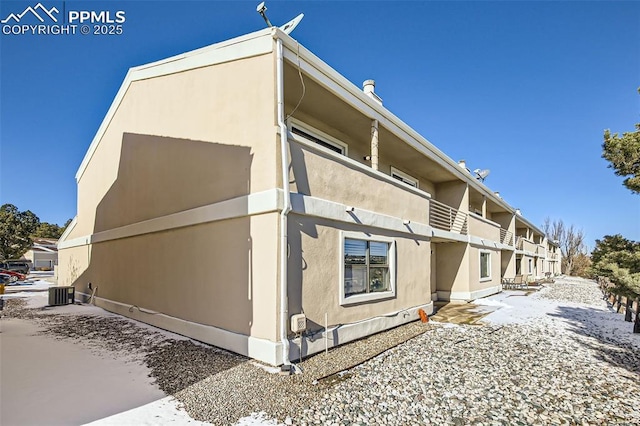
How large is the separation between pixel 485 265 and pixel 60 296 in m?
22.6

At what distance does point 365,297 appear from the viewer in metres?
8.47

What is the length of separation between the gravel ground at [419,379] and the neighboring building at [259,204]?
2.38 ft

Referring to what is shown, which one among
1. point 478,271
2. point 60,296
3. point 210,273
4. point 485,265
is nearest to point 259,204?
point 210,273

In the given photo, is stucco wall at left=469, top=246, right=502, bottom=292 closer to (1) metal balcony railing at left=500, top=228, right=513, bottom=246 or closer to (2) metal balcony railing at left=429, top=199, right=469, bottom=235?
(2) metal balcony railing at left=429, top=199, right=469, bottom=235

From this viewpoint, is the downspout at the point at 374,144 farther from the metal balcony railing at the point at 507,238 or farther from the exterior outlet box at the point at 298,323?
the metal balcony railing at the point at 507,238

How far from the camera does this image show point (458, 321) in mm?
11000

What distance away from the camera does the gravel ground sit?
454 cm

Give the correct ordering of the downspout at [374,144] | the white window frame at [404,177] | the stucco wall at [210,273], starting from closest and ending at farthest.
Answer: the stucco wall at [210,273]
the downspout at [374,144]
the white window frame at [404,177]

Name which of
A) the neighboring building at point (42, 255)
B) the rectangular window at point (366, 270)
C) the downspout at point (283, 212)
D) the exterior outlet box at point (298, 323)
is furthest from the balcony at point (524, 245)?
the neighboring building at point (42, 255)

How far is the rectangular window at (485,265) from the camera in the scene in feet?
60.2

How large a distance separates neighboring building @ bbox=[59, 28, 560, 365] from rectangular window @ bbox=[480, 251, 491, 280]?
22.9ft

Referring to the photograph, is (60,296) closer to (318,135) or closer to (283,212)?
(318,135)

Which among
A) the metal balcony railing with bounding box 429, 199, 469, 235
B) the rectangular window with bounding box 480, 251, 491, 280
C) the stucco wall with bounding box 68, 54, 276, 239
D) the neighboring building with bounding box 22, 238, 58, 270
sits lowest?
the neighboring building with bounding box 22, 238, 58, 270

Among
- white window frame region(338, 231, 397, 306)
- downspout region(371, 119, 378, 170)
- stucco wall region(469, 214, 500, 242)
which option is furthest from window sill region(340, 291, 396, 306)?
stucco wall region(469, 214, 500, 242)
